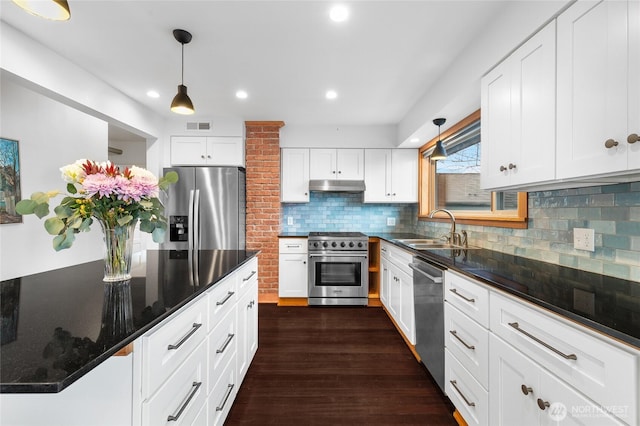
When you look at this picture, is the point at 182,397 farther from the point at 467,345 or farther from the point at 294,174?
the point at 294,174

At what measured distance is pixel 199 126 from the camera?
3797 millimetres

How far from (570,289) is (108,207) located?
1.96m

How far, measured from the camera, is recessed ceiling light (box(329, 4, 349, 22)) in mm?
1706

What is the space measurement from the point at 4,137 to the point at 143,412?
3239mm

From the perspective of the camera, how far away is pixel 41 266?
9.02ft

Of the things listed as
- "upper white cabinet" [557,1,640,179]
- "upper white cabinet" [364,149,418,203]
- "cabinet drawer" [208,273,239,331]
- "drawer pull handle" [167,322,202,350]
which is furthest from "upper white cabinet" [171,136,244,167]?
"upper white cabinet" [557,1,640,179]

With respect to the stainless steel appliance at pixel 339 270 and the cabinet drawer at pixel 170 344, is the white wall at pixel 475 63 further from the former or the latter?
the cabinet drawer at pixel 170 344

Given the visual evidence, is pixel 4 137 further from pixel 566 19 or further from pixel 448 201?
pixel 448 201

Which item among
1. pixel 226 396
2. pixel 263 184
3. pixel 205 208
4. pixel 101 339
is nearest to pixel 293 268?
pixel 263 184

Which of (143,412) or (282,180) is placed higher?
(282,180)

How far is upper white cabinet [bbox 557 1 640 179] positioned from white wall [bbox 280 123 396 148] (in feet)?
9.17

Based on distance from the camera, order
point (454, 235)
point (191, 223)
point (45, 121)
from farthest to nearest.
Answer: point (191, 223), point (45, 121), point (454, 235)

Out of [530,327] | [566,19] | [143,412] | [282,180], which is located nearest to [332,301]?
[282,180]

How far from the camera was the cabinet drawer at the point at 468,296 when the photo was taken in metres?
1.37
